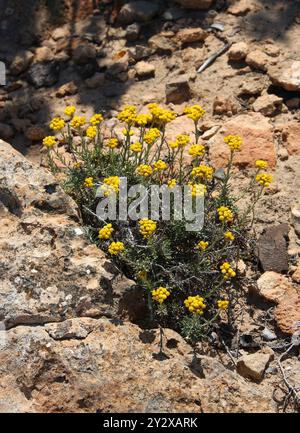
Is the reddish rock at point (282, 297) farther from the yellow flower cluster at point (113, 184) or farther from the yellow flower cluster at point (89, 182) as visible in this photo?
the yellow flower cluster at point (89, 182)

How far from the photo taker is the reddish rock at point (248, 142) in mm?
5543

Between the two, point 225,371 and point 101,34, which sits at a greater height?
point 101,34

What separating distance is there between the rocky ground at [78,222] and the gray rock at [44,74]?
0.02 metres

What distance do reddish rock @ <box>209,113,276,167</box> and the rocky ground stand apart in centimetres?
2

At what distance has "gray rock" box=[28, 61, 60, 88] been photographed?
23.0ft

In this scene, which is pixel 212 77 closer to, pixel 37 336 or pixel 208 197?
pixel 208 197

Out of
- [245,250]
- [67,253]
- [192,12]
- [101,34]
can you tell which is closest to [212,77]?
[192,12]

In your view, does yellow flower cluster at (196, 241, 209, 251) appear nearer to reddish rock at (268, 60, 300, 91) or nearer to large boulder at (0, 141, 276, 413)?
large boulder at (0, 141, 276, 413)

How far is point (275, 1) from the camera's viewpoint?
22.7 feet

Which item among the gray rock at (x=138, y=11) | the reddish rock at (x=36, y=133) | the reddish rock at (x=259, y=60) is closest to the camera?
the reddish rock at (x=259, y=60)

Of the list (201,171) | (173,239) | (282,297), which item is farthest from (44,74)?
(282,297)

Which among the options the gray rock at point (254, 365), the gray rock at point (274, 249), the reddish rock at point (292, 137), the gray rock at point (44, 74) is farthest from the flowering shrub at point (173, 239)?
the gray rock at point (44, 74)

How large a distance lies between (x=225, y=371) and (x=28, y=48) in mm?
5204

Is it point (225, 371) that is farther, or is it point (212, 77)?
point (212, 77)
